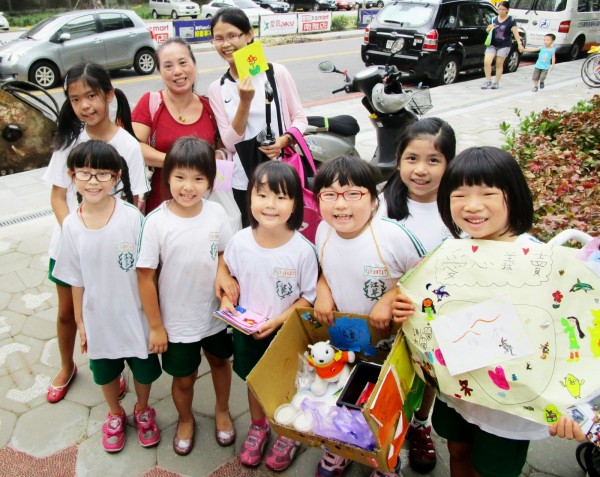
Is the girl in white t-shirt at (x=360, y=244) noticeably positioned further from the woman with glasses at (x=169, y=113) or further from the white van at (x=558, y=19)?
the white van at (x=558, y=19)

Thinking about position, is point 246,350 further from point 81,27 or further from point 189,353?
point 81,27

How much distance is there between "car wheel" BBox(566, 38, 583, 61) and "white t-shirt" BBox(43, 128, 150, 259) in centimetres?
1365

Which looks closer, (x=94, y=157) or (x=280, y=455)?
(x=94, y=157)

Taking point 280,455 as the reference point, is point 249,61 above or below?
above

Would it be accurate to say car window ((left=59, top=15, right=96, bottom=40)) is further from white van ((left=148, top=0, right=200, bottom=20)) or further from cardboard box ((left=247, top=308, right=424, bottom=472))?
white van ((left=148, top=0, right=200, bottom=20))

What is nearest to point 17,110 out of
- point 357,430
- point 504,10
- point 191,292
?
point 191,292

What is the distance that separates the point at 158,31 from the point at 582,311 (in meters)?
15.8

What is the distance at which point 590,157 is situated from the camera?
13.5 feet

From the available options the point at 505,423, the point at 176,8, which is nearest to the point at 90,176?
the point at 505,423

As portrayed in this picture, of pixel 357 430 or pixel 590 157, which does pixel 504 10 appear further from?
pixel 357 430

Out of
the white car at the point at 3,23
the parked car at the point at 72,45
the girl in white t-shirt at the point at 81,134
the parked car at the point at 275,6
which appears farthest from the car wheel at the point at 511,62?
the white car at the point at 3,23

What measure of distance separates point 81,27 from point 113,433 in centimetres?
1023

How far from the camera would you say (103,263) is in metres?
2.06

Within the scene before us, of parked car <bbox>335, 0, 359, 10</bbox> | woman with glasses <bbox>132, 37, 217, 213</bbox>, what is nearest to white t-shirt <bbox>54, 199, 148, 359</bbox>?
woman with glasses <bbox>132, 37, 217, 213</bbox>
